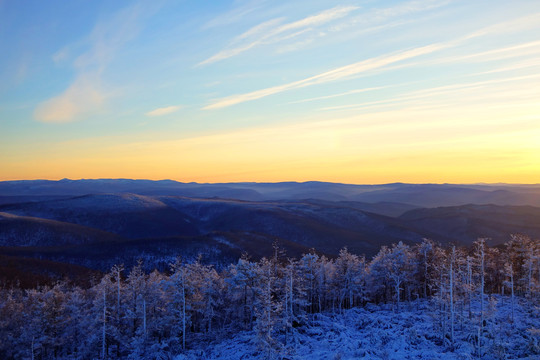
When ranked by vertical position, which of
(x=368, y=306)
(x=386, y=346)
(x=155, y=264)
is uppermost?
(x=386, y=346)

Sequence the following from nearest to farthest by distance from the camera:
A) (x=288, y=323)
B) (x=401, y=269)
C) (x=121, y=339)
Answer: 1. (x=288, y=323)
2. (x=121, y=339)
3. (x=401, y=269)

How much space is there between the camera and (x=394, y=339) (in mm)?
39375

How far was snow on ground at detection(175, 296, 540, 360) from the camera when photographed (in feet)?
112

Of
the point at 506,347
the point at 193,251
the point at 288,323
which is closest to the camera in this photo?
the point at 506,347

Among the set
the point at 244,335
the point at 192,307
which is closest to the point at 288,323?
the point at 244,335

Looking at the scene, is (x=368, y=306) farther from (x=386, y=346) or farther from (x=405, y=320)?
(x=386, y=346)

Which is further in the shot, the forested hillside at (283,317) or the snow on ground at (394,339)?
the forested hillside at (283,317)

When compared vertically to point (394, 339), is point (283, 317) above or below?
below

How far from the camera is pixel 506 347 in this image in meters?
33.9

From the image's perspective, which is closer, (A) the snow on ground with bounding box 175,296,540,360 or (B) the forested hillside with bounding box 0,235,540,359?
(A) the snow on ground with bounding box 175,296,540,360

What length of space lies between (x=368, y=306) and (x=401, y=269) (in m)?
8.82

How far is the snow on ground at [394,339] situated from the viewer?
34000 millimetres

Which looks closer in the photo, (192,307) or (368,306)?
(192,307)

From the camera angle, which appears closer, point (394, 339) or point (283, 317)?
point (394, 339)
